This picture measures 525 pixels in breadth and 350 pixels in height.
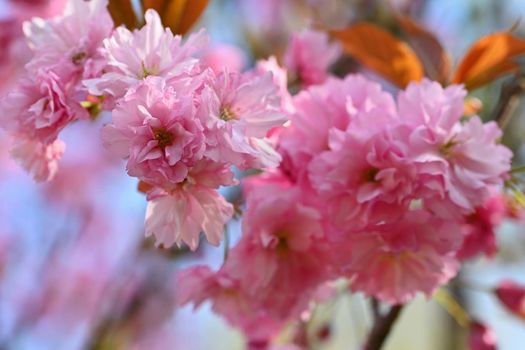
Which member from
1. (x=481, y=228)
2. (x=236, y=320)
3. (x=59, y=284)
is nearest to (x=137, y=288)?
(x=59, y=284)

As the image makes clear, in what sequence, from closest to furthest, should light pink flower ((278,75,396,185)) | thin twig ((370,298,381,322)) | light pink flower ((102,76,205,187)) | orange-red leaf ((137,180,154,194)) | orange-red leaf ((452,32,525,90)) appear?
light pink flower ((102,76,205,187)) < orange-red leaf ((137,180,154,194)) < light pink flower ((278,75,396,185)) < orange-red leaf ((452,32,525,90)) < thin twig ((370,298,381,322))

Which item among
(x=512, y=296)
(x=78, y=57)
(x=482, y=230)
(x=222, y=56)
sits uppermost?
(x=78, y=57)

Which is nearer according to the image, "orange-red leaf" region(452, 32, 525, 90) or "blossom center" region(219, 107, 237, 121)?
"blossom center" region(219, 107, 237, 121)

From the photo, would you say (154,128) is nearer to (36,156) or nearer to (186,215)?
(186,215)

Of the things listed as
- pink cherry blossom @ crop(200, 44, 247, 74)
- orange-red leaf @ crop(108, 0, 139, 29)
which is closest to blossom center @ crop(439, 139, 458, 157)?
orange-red leaf @ crop(108, 0, 139, 29)

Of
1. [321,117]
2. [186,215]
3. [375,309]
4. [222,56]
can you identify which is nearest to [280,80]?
[321,117]

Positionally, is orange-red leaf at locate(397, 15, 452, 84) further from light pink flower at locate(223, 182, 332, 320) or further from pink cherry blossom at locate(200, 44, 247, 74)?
pink cherry blossom at locate(200, 44, 247, 74)
